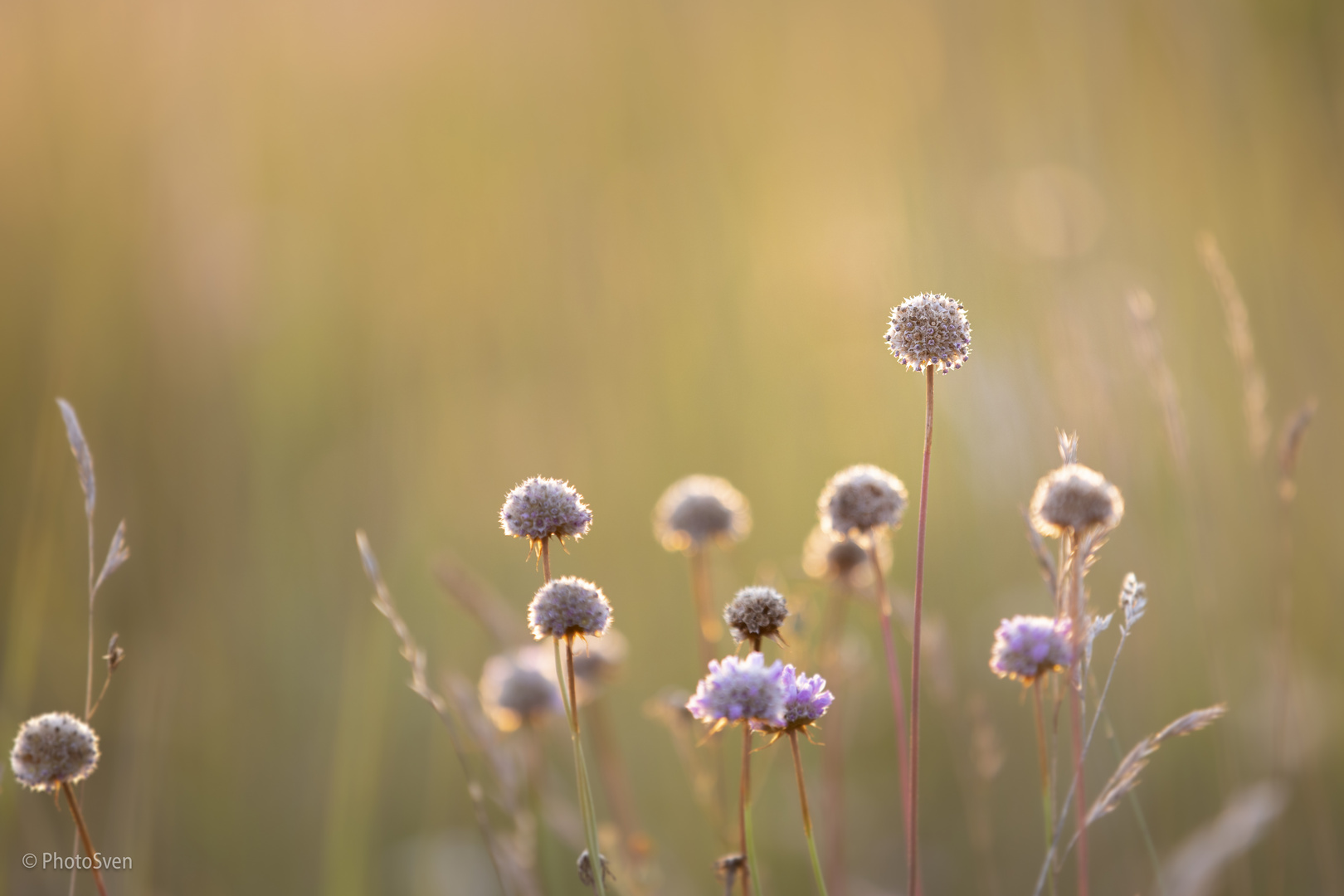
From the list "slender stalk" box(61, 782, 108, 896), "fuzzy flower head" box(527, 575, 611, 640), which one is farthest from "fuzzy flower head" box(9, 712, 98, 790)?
"fuzzy flower head" box(527, 575, 611, 640)

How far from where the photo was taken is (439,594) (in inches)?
132

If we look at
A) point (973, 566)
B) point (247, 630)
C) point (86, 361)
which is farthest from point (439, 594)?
point (973, 566)

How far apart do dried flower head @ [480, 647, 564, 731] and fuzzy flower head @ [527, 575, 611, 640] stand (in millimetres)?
906

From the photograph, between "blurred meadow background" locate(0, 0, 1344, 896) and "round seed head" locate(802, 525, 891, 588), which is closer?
"round seed head" locate(802, 525, 891, 588)

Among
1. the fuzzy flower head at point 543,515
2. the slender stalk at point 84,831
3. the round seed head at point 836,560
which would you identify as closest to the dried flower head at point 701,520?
the round seed head at point 836,560

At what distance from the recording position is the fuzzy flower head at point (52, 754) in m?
1.17

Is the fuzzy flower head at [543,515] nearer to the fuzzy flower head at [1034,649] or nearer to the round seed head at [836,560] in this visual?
the fuzzy flower head at [1034,649]

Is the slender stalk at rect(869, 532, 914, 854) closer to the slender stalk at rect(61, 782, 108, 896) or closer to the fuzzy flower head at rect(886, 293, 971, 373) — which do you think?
the fuzzy flower head at rect(886, 293, 971, 373)

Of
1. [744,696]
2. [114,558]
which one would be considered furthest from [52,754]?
[744,696]

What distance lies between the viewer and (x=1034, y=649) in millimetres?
1139

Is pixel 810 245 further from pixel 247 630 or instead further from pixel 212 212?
pixel 247 630

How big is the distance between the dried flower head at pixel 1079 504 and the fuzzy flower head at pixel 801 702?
0.37m

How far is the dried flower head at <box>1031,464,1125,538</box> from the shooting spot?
1.10 m

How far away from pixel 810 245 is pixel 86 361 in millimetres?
3545
